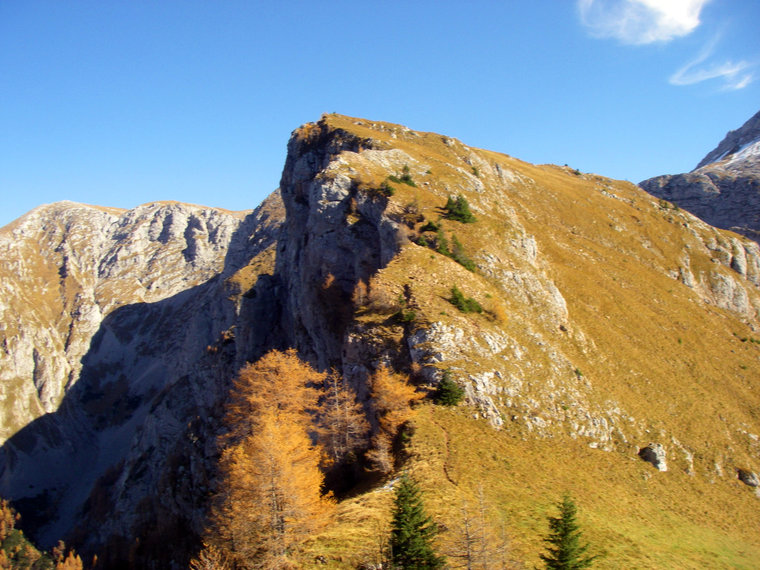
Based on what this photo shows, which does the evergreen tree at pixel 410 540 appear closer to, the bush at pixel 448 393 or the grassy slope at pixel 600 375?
the grassy slope at pixel 600 375

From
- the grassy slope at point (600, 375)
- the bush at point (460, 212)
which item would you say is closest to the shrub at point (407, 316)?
the grassy slope at point (600, 375)

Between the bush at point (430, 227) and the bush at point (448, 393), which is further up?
the bush at point (430, 227)

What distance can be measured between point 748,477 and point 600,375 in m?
16.6

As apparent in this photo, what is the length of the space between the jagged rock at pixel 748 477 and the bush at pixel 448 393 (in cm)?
3274

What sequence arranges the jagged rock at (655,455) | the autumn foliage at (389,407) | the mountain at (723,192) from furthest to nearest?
the mountain at (723,192) → the jagged rock at (655,455) → the autumn foliage at (389,407)

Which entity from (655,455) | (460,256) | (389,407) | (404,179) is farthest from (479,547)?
(404,179)

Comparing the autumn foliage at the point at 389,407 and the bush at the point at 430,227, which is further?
the bush at the point at 430,227

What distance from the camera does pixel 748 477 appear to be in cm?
4344

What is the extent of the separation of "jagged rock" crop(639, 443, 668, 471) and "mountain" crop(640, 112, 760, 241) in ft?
476

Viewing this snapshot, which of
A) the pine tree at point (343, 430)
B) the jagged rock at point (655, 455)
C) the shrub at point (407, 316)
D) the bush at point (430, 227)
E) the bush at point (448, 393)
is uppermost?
the bush at point (430, 227)

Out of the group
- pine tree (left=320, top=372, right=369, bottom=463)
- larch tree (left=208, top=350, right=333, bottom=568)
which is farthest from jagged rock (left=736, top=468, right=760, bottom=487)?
larch tree (left=208, top=350, right=333, bottom=568)

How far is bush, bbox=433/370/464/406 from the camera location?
37594 mm

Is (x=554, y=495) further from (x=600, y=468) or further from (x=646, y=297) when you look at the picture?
(x=646, y=297)

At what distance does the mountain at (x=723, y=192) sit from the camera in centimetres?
15750
